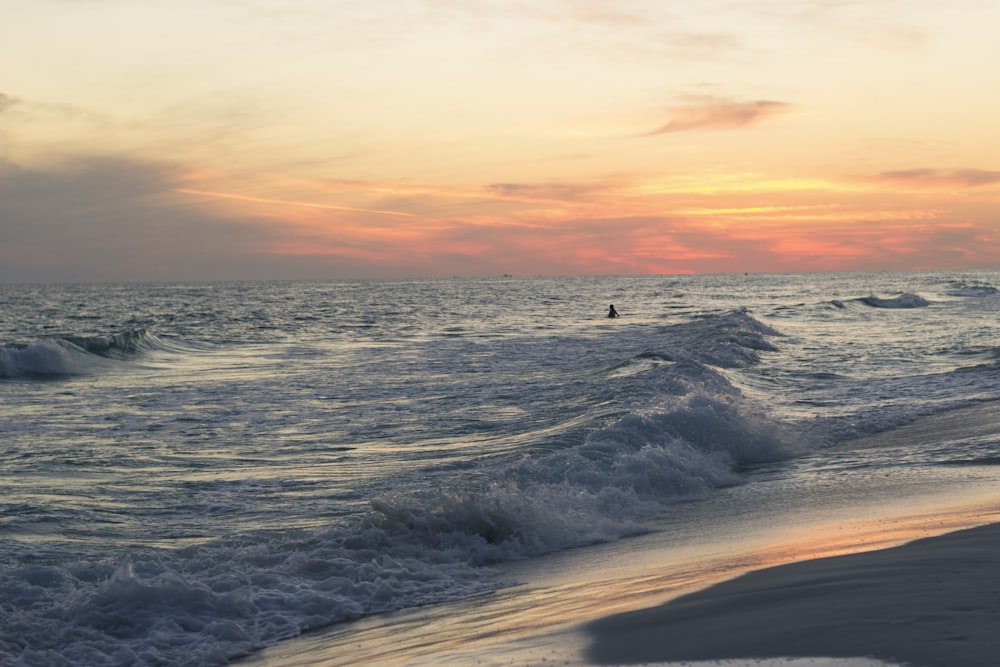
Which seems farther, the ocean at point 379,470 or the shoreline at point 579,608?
the ocean at point 379,470

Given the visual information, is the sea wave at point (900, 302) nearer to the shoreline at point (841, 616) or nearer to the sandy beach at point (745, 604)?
the sandy beach at point (745, 604)

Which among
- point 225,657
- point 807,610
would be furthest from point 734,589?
point 225,657

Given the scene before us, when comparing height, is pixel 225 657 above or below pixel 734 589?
below

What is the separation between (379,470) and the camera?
12.3 metres

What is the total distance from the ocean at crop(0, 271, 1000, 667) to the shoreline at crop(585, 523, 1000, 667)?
2.26 meters

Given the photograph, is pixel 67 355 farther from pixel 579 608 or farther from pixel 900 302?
pixel 900 302

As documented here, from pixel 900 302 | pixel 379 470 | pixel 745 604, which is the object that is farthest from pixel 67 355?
pixel 900 302

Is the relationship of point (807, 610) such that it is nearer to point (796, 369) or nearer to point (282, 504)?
point (282, 504)

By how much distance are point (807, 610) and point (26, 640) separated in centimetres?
530

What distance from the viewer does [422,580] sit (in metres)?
7.76

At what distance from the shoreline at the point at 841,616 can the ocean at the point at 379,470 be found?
7.42 feet

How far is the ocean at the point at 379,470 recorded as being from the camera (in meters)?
7.00

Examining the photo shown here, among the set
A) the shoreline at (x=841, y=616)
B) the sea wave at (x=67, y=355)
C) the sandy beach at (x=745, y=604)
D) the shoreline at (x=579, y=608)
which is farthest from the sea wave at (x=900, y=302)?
the shoreline at (x=841, y=616)

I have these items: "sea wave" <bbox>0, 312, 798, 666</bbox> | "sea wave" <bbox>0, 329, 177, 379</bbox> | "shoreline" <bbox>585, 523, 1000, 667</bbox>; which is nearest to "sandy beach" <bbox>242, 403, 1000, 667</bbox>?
"shoreline" <bbox>585, 523, 1000, 667</bbox>
